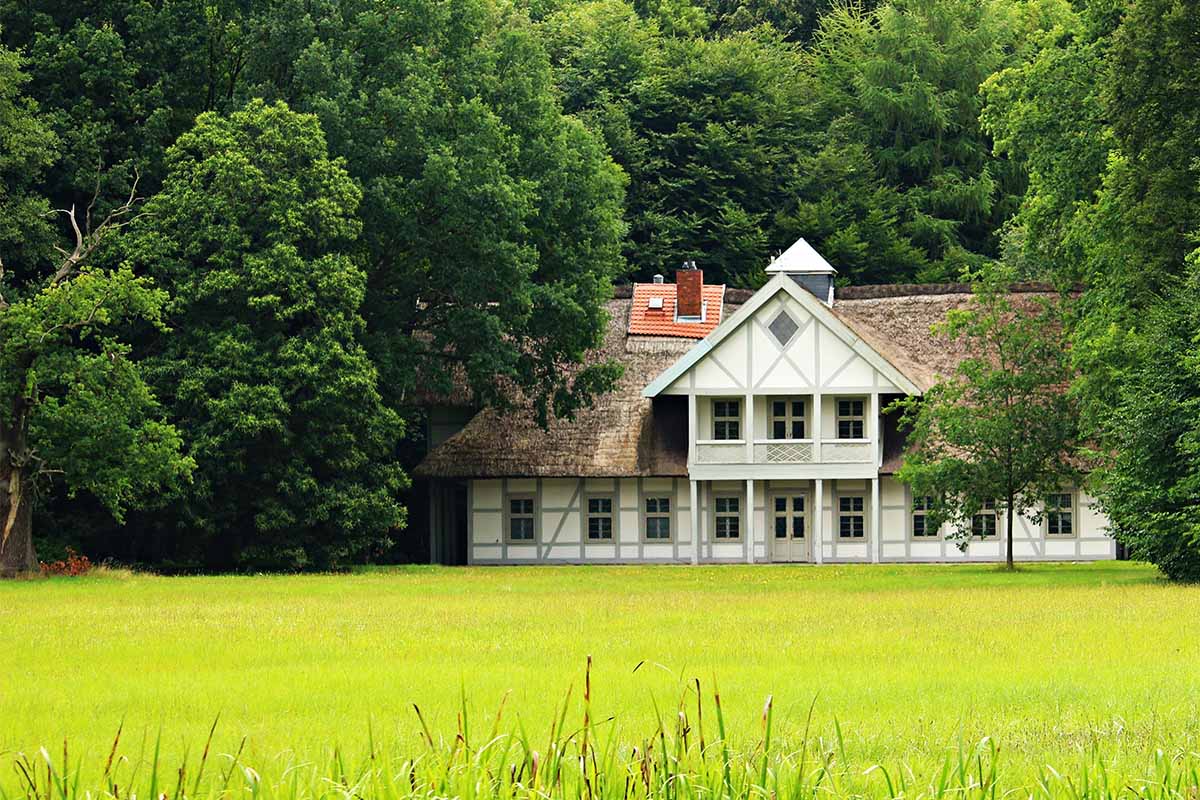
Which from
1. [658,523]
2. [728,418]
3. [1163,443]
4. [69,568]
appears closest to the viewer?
[1163,443]

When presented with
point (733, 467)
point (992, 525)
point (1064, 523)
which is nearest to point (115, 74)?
point (733, 467)

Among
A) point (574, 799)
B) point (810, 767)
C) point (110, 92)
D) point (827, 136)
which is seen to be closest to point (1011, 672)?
point (810, 767)

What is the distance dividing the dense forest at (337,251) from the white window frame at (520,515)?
255 centimetres

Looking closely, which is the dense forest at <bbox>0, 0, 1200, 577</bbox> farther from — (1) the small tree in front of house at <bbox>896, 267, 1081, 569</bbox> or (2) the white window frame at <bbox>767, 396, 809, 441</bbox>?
(2) the white window frame at <bbox>767, 396, 809, 441</bbox>

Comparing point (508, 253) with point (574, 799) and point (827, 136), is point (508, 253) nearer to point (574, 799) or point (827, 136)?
point (827, 136)

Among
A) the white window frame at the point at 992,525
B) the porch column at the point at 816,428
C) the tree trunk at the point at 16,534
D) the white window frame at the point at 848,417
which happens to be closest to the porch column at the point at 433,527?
the porch column at the point at 816,428

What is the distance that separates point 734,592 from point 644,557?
1955cm

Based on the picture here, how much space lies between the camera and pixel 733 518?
52.5 metres

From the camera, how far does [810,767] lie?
10742mm

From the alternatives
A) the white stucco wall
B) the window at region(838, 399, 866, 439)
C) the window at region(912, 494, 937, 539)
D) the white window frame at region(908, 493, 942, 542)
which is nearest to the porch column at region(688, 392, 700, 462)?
the white stucco wall

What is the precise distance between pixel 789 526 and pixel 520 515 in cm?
724

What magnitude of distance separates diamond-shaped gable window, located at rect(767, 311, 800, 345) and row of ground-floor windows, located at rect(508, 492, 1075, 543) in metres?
4.39

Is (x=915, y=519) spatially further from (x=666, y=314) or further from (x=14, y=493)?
(x=14, y=493)

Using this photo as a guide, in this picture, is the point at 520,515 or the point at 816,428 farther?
the point at 520,515
